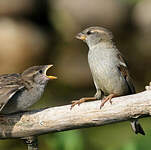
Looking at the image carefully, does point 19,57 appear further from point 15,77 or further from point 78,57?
point 15,77

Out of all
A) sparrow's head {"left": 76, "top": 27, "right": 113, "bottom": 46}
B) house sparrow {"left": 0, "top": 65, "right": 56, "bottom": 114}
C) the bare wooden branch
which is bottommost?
the bare wooden branch

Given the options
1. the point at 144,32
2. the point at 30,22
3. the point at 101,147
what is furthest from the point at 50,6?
the point at 101,147

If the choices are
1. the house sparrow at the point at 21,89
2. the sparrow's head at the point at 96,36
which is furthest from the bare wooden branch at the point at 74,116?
the sparrow's head at the point at 96,36

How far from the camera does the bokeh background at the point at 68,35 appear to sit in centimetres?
1185

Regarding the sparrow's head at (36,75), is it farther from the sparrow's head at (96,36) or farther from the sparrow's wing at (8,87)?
the sparrow's head at (96,36)

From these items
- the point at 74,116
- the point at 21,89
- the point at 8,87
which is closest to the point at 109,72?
the point at 74,116

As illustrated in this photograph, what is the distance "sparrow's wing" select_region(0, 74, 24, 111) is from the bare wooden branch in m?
0.29

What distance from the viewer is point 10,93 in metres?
5.05

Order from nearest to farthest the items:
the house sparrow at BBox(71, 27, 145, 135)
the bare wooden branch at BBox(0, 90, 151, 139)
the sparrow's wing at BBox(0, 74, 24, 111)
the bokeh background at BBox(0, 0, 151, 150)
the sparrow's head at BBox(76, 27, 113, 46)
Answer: the bare wooden branch at BBox(0, 90, 151, 139) → the sparrow's wing at BBox(0, 74, 24, 111) → the house sparrow at BBox(71, 27, 145, 135) → the sparrow's head at BBox(76, 27, 113, 46) → the bokeh background at BBox(0, 0, 151, 150)

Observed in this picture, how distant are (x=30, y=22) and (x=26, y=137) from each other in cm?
754

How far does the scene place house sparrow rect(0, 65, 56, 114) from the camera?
5094 mm

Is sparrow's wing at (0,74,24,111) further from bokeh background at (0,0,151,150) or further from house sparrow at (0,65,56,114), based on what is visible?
bokeh background at (0,0,151,150)

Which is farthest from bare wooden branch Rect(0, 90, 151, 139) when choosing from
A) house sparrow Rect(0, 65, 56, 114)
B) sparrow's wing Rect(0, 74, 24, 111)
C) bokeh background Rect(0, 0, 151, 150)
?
bokeh background Rect(0, 0, 151, 150)

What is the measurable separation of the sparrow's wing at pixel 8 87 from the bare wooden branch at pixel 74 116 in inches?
11.5
